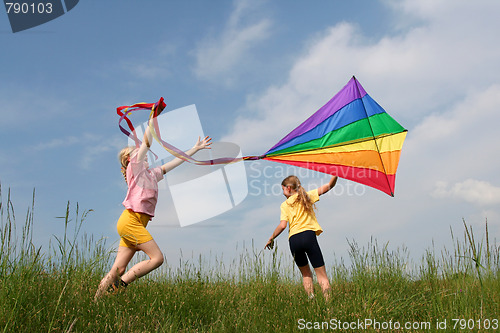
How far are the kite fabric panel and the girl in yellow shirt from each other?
381mm

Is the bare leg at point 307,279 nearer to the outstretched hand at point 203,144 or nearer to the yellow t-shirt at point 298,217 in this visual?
the yellow t-shirt at point 298,217

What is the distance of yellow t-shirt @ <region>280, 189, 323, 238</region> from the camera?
512 cm

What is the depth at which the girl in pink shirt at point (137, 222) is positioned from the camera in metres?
4.25

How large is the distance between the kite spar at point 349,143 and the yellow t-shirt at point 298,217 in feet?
1.64

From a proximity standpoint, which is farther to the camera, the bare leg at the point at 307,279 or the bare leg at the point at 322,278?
the bare leg at the point at 307,279

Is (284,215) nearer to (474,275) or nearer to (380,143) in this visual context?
(380,143)

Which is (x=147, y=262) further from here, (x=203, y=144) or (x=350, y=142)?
(x=350, y=142)

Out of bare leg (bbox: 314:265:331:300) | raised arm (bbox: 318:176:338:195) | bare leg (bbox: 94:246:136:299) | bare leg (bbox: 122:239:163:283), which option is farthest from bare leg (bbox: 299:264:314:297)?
bare leg (bbox: 94:246:136:299)

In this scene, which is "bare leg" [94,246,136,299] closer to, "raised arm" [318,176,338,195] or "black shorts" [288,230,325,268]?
"black shorts" [288,230,325,268]

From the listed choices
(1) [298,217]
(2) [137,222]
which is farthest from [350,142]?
(2) [137,222]

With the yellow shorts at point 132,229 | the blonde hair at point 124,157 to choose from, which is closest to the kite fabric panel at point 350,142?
the blonde hair at point 124,157

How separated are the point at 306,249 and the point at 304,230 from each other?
0.26 m

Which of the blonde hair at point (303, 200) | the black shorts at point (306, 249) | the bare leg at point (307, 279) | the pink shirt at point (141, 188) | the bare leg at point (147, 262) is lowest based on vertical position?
the bare leg at point (307, 279)

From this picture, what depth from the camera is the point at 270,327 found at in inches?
148
